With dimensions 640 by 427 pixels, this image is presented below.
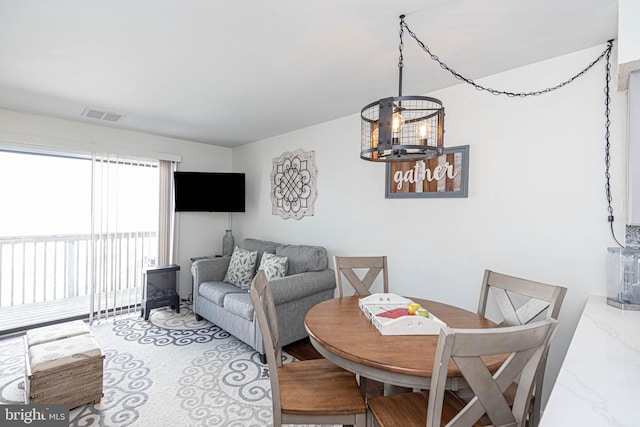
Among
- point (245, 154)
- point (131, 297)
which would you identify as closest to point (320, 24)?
point (245, 154)

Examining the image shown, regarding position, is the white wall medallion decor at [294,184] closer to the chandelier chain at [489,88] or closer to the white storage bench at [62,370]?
the chandelier chain at [489,88]

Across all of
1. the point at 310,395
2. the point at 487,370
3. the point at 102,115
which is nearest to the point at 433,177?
the point at 487,370

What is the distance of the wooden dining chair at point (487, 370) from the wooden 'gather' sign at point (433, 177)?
159 centimetres

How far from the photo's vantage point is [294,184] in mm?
4086

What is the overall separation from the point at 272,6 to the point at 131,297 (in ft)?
14.0

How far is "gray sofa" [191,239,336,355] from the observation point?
2928 millimetres

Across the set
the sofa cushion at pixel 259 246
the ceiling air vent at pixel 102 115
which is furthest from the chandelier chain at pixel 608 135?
the ceiling air vent at pixel 102 115

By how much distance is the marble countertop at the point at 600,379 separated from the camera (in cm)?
77

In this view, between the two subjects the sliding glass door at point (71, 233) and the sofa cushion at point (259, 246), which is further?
the sofa cushion at point (259, 246)

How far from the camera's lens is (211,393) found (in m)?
2.35

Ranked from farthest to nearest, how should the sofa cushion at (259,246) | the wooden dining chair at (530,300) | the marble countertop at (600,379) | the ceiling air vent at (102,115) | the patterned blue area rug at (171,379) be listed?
the sofa cushion at (259,246)
the ceiling air vent at (102,115)
the patterned blue area rug at (171,379)
the wooden dining chair at (530,300)
the marble countertop at (600,379)

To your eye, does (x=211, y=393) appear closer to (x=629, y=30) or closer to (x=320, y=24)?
(x=320, y=24)

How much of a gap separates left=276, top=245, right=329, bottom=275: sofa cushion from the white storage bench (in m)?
1.89
